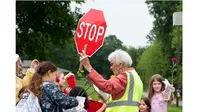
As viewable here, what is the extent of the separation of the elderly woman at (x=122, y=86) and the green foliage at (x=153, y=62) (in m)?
21.4

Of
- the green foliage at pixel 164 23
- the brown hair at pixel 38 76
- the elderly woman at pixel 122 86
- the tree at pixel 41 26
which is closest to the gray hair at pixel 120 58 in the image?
the elderly woman at pixel 122 86

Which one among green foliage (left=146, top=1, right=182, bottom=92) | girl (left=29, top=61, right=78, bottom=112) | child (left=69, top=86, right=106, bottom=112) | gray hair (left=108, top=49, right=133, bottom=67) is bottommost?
child (left=69, top=86, right=106, bottom=112)

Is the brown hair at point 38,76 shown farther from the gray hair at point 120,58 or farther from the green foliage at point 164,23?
the green foliage at point 164,23

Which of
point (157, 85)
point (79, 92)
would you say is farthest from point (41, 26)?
point (79, 92)

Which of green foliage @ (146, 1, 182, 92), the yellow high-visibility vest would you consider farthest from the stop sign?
green foliage @ (146, 1, 182, 92)

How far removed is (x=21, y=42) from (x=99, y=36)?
12.2 metres

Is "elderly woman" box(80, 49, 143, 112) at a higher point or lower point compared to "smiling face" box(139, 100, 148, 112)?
higher

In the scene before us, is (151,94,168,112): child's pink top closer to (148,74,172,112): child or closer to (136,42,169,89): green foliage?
(148,74,172,112): child

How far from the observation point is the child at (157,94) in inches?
189

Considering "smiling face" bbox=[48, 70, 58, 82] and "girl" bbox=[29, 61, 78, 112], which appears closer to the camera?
"girl" bbox=[29, 61, 78, 112]

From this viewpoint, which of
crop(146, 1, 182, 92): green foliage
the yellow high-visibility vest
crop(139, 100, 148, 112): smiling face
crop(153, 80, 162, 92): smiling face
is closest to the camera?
the yellow high-visibility vest

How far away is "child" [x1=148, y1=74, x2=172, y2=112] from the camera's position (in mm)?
4789

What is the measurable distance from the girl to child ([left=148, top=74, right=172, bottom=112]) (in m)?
1.56
